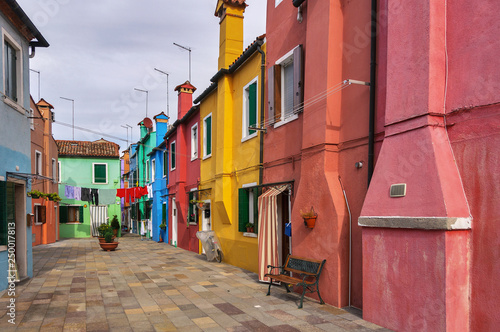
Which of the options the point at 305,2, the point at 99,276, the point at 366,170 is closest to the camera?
the point at 366,170

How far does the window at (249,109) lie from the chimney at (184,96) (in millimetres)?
8942

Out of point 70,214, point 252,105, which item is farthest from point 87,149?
point 252,105

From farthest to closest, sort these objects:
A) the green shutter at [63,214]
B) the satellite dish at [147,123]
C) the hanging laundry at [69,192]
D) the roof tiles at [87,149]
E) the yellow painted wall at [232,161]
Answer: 1. the roof tiles at [87,149]
2. the green shutter at [63,214]
3. the satellite dish at [147,123]
4. the hanging laundry at [69,192]
5. the yellow painted wall at [232,161]

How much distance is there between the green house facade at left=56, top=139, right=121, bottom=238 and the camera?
28703 mm

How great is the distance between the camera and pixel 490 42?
4.76 metres

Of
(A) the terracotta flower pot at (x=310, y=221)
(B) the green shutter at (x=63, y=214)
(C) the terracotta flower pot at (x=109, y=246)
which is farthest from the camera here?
(B) the green shutter at (x=63, y=214)

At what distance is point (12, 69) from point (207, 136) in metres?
7.06

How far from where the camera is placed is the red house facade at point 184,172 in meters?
17.0

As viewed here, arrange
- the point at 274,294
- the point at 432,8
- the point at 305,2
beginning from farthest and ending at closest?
the point at 305,2 → the point at 274,294 → the point at 432,8

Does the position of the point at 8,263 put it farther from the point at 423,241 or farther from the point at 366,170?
the point at 423,241

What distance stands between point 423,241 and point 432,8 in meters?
3.03

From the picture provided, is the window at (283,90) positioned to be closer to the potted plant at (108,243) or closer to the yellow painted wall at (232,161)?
the yellow painted wall at (232,161)

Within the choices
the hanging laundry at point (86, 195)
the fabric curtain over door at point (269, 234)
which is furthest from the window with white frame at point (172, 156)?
the fabric curtain over door at point (269, 234)

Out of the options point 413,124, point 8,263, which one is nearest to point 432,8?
point 413,124
